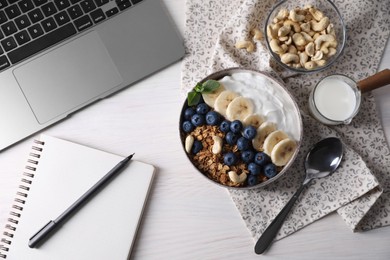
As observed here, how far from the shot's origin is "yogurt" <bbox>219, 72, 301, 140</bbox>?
827 mm

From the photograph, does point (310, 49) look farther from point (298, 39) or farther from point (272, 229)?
point (272, 229)

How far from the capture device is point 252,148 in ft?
2.71

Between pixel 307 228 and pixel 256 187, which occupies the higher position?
pixel 256 187

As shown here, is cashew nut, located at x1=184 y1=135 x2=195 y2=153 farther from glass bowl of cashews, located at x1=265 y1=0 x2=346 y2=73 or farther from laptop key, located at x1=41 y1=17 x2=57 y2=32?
laptop key, located at x1=41 y1=17 x2=57 y2=32

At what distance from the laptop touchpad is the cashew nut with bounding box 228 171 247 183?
27cm

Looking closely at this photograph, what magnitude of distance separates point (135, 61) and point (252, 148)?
0.26 m

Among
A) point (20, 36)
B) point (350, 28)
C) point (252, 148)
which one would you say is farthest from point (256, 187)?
point (20, 36)

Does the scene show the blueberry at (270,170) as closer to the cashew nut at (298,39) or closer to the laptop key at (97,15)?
the cashew nut at (298,39)

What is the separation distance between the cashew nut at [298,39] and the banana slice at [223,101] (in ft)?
0.52

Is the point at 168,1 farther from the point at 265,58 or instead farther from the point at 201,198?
the point at 201,198

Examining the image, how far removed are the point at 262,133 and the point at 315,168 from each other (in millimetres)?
120

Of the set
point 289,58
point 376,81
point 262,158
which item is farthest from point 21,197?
point 376,81

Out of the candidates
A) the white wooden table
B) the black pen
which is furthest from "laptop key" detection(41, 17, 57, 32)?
the black pen

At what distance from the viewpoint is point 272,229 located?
85 cm
